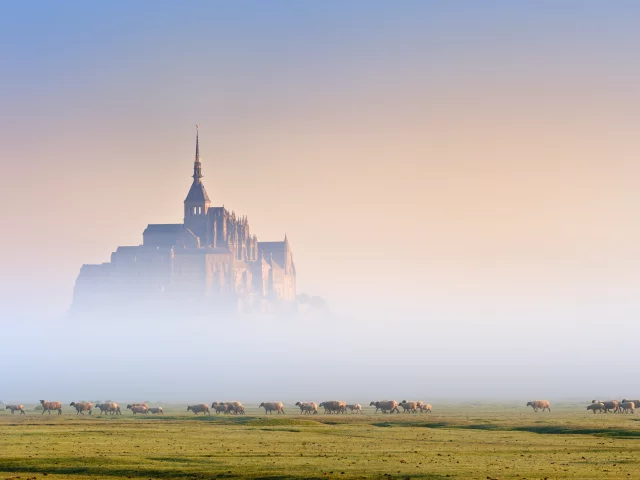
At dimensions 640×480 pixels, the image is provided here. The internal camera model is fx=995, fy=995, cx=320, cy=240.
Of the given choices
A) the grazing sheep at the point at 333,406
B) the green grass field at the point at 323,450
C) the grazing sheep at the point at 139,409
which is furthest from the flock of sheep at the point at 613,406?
the grazing sheep at the point at 139,409

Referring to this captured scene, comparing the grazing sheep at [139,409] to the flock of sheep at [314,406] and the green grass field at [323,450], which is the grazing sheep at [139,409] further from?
the green grass field at [323,450]

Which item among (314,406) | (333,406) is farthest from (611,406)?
(314,406)

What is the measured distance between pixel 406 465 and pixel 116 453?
16.8 metres

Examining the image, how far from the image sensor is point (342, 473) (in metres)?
46.4

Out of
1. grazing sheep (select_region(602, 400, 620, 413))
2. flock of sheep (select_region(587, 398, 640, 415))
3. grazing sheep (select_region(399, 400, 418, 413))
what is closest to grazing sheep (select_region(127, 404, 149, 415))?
grazing sheep (select_region(399, 400, 418, 413))

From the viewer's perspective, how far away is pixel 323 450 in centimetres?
5772

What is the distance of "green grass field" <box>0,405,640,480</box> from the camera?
47.6m

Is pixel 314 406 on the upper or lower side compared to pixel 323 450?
upper

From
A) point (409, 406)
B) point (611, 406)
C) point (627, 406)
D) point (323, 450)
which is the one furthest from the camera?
point (409, 406)

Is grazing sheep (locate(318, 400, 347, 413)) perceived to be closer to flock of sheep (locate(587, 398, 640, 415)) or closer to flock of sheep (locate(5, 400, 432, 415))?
flock of sheep (locate(5, 400, 432, 415))

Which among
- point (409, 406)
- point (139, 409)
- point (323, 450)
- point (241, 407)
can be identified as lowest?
point (323, 450)

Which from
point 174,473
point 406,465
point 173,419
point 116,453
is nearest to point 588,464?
point 406,465

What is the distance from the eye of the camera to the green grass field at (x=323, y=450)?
4759 cm

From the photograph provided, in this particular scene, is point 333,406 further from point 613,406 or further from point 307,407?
point 613,406
